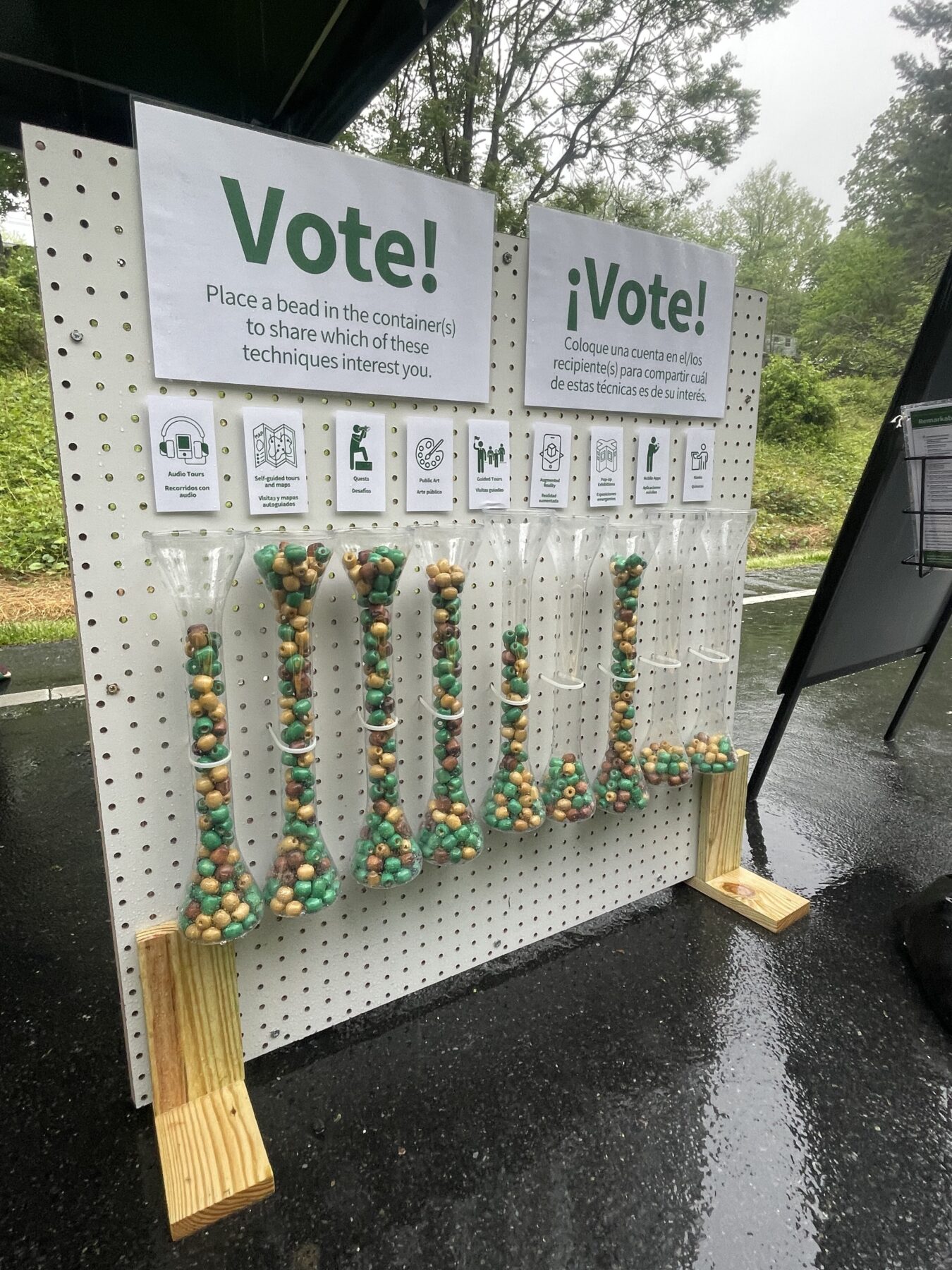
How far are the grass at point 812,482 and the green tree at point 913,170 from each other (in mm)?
3000

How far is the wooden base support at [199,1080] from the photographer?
1138 mm

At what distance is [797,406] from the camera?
15.1 meters

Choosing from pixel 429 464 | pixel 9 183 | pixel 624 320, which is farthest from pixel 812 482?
pixel 429 464

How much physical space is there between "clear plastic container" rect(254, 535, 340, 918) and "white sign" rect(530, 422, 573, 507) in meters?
0.53

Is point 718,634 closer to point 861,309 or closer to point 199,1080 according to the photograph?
point 199,1080

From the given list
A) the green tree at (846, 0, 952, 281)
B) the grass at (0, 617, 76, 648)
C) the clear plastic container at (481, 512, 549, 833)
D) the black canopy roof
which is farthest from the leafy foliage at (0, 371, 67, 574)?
the green tree at (846, 0, 952, 281)

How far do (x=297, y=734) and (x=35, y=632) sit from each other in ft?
15.1

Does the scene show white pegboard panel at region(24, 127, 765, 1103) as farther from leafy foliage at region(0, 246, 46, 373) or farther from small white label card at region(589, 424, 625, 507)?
leafy foliage at region(0, 246, 46, 373)

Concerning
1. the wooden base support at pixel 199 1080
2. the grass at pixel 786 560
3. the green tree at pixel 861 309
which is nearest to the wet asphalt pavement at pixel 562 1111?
the wooden base support at pixel 199 1080

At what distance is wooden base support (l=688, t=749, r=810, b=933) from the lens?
6.36ft

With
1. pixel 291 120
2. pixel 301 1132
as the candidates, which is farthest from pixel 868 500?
pixel 291 120

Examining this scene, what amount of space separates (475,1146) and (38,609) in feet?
19.2

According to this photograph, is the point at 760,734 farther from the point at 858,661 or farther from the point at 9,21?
the point at 9,21

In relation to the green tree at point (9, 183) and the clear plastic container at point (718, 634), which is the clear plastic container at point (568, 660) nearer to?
the clear plastic container at point (718, 634)
